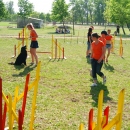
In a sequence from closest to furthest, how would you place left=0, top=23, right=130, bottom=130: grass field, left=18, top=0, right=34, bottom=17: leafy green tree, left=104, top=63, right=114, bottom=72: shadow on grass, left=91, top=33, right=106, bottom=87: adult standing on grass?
left=0, top=23, right=130, bottom=130: grass field, left=91, top=33, right=106, bottom=87: adult standing on grass, left=104, top=63, right=114, bottom=72: shadow on grass, left=18, top=0, right=34, bottom=17: leafy green tree

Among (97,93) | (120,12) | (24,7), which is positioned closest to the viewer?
(97,93)

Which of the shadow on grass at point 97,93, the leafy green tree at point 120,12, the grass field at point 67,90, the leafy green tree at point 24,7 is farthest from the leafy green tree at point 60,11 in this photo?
the shadow on grass at point 97,93

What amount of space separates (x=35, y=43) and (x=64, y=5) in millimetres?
38234

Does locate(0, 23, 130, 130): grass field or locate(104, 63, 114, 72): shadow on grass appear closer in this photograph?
locate(0, 23, 130, 130): grass field

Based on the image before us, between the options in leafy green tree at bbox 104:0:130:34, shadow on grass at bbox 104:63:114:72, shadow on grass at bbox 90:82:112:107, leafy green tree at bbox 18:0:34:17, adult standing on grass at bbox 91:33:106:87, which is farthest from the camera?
leafy green tree at bbox 18:0:34:17

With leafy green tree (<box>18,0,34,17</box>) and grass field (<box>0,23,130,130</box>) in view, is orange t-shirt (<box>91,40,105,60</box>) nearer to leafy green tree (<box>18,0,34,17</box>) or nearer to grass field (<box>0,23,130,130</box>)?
grass field (<box>0,23,130,130</box>)

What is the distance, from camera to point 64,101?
224 inches

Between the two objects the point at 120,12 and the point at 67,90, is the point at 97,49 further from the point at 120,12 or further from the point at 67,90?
the point at 120,12

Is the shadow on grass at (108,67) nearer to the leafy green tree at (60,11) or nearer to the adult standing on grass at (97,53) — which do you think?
the adult standing on grass at (97,53)

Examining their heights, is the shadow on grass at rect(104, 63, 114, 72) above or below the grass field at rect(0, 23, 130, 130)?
above

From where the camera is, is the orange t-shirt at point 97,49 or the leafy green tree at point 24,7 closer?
the orange t-shirt at point 97,49

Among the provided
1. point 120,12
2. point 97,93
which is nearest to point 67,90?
point 97,93

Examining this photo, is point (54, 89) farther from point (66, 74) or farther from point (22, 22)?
point (22, 22)

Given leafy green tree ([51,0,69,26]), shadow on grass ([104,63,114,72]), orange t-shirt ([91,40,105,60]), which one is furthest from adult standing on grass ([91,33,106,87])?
leafy green tree ([51,0,69,26])
